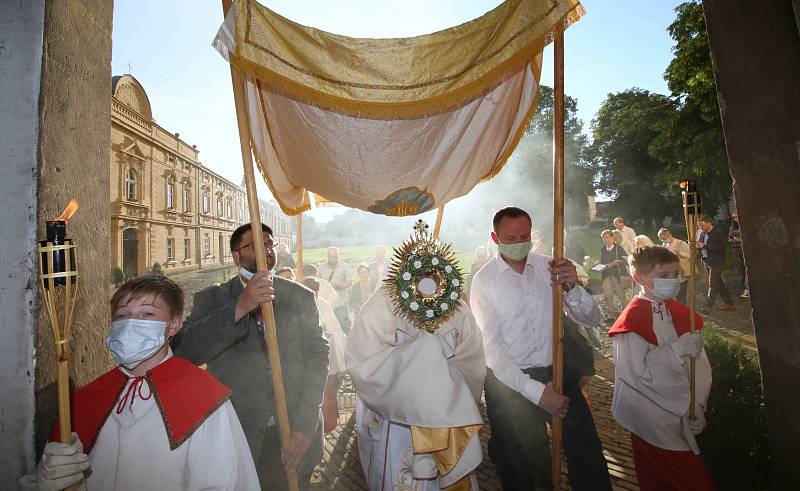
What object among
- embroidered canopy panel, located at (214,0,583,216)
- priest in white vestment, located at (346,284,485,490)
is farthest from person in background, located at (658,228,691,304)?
priest in white vestment, located at (346,284,485,490)

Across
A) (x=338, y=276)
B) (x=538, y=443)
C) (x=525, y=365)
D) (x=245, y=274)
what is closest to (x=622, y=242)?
(x=338, y=276)

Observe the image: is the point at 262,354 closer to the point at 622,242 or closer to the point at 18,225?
the point at 18,225

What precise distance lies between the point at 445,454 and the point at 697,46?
22589 mm

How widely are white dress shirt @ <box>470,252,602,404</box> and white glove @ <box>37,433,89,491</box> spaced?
2.81 meters

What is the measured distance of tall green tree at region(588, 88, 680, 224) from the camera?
96.5 ft

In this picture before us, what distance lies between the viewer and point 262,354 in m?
2.80

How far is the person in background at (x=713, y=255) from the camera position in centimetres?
991

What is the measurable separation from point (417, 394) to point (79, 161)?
9.02ft

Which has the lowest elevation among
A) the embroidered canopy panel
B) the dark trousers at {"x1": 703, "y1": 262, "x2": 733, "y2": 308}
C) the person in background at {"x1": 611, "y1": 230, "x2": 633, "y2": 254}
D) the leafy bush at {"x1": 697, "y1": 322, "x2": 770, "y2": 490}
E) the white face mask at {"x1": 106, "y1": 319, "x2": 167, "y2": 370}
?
the leafy bush at {"x1": 697, "y1": 322, "x2": 770, "y2": 490}

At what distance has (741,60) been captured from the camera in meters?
2.58

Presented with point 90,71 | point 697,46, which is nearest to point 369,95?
point 90,71

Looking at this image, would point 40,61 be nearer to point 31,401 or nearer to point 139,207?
point 31,401

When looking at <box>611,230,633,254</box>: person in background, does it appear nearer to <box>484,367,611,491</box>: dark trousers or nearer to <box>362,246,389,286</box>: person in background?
<box>362,246,389,286</box>: person in background

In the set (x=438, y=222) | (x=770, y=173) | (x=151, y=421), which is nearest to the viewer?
(x=151, y=421)
